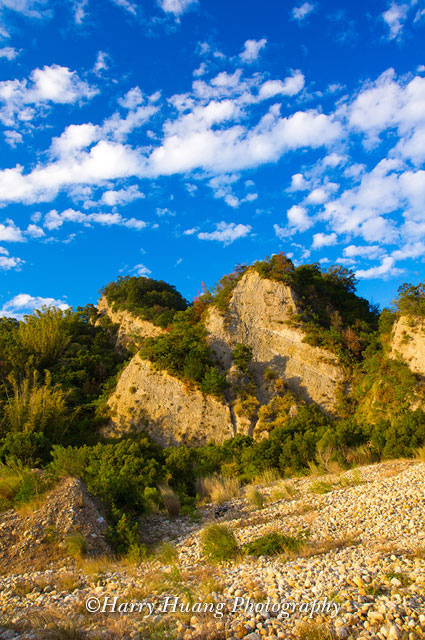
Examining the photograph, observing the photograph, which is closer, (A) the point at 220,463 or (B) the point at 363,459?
(B) the point at 363,459

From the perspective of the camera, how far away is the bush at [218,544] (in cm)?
740

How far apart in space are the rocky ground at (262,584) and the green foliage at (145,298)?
2383 centimetres

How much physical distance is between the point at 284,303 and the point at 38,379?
16.9 metres

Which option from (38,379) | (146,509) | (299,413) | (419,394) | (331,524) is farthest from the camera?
(38,379)

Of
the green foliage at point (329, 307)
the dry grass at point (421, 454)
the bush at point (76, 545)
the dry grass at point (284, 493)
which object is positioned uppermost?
the green foliage at point (329, 307)

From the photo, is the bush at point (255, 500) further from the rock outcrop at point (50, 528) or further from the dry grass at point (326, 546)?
the rock outcrop at point (50, 528)

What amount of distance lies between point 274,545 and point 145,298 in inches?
1239

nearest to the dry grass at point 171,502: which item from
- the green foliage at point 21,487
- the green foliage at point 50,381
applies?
the green foliage at point 21,487

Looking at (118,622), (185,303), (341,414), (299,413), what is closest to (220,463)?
(299,413)

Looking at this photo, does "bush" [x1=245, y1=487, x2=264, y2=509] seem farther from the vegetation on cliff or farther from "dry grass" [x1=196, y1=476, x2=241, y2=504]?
the vegetation on cliff

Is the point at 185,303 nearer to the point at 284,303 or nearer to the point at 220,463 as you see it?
the point at 284,303

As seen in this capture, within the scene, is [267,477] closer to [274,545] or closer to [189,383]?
[274,545]

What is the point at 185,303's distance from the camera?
41.2 m

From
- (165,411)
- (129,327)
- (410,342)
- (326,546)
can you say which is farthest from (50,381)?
(410,342)
